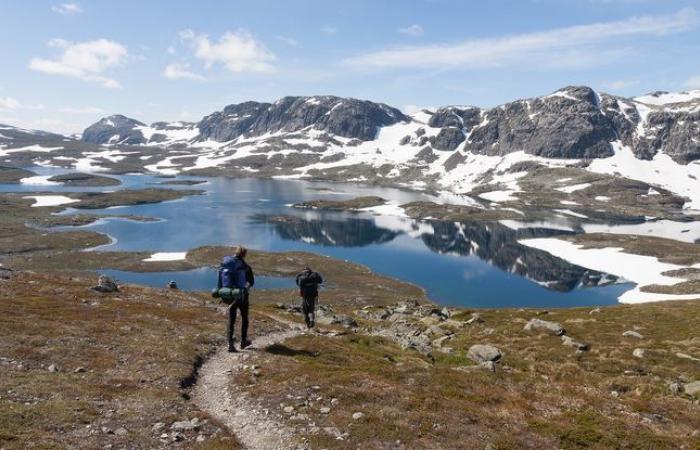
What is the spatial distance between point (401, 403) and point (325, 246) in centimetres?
16983

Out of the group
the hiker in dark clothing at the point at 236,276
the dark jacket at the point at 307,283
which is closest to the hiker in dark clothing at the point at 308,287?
the dark jacket at the point at 307,283

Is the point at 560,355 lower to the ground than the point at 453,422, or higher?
lower

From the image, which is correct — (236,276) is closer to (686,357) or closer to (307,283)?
(307,283)

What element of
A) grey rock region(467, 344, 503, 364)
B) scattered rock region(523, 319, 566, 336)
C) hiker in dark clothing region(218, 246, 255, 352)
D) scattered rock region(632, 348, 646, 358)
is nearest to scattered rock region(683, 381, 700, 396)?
scattered rock region(632, 348, 646, 358)

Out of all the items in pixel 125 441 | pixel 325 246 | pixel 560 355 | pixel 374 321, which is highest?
pixel 125 441

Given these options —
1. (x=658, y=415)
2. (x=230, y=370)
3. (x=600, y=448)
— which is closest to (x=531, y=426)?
(x=600, y=448)

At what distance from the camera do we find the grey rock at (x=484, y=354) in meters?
32.2

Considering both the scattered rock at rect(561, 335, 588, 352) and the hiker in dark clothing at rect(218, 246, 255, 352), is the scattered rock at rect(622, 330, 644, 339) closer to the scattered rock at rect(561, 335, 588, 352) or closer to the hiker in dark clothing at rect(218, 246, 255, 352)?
the scattered rock at rect(561, 335, 588, 352)

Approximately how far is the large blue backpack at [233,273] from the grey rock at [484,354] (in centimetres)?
1624

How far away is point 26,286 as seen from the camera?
1697 inches

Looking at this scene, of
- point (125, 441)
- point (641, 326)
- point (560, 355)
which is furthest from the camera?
point (641, 326)

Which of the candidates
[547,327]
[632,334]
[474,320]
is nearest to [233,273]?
[547,327]

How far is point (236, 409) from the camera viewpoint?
18172 millimetres

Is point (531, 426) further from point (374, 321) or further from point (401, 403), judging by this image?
point (374, 321)
